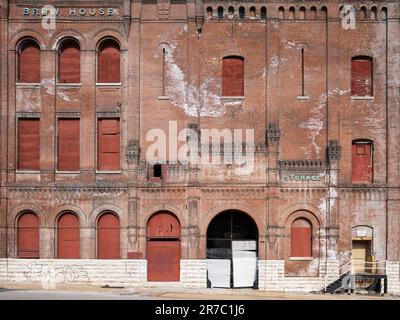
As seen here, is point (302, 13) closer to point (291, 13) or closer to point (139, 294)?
point (291, 13)

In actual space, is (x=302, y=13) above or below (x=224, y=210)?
above

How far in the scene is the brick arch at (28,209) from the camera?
125 feet

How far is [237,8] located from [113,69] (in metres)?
7.11

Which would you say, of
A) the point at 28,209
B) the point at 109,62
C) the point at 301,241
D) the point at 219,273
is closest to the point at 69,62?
the point at 109,62

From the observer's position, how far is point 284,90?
38188 millimetres

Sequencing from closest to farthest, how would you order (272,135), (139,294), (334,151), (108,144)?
(139,294) → (334,151) → (272,135) → (108,144)

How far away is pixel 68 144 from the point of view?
38594 mm

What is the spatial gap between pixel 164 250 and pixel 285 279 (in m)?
6.27

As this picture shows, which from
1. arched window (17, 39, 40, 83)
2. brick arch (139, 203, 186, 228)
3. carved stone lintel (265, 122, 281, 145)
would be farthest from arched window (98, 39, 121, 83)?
carved stone lintel (265, 122, 281, 145)

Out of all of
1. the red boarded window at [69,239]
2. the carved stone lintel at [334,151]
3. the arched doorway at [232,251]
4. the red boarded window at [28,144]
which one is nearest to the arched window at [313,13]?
the carved stone lintel at [334,151]

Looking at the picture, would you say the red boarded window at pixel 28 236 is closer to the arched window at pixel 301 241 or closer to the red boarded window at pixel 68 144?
the red boarded window at pixel 68 144

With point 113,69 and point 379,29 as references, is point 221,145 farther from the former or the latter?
point 379,29

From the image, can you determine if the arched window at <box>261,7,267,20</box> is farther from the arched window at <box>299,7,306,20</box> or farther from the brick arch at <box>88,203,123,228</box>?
the brick arch at <box>88,203,123,228</box>

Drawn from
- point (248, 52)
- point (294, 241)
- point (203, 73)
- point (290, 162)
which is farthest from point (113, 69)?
point (294, 241)
